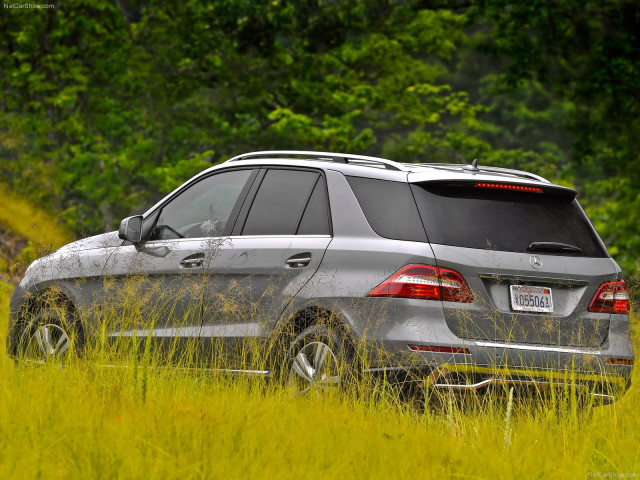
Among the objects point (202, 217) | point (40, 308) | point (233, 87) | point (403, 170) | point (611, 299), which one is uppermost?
point (233, 87)

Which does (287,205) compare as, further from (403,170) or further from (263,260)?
(403,170)

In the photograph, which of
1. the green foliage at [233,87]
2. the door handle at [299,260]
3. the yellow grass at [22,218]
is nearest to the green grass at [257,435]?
the door handle at [299,260]

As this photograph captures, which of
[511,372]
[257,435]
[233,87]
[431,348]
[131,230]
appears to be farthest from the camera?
[233,87]

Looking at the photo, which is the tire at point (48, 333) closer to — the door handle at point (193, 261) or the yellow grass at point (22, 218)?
the door handle at point (193, 261)

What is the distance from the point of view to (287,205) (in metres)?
6.83

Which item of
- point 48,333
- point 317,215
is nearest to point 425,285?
point 317,215

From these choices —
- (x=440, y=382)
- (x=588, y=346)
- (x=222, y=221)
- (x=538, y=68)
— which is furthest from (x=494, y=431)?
(x=538, y=68)

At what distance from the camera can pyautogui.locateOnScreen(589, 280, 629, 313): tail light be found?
6.29 meters

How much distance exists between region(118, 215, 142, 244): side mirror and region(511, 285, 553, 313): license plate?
9.39ft

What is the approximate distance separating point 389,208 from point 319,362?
97 centimetres

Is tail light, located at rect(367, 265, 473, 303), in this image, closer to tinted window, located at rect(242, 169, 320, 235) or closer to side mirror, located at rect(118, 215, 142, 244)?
Answer: tinted window, located at rect(242, 169, 320, 235)

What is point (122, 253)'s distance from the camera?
304 inches

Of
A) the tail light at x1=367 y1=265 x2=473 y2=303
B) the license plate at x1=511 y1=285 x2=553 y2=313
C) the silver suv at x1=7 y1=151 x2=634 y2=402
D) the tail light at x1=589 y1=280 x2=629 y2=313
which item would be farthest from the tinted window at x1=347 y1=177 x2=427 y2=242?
the tail light at x1=589 y1=280 x2=629 y2=313

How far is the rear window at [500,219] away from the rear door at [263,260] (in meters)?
0.68
